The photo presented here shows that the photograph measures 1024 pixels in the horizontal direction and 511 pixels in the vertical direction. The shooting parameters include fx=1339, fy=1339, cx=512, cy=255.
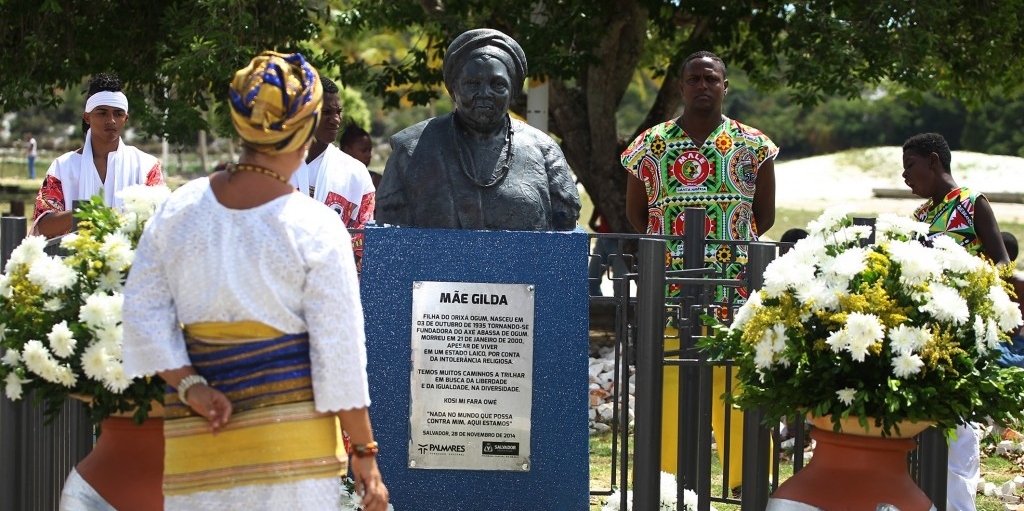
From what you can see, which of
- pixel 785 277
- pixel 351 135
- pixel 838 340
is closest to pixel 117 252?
pixel 785 277

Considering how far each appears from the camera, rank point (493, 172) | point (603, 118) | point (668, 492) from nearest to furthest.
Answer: point (493, 172) < point (668, 492) < point (603, 118)

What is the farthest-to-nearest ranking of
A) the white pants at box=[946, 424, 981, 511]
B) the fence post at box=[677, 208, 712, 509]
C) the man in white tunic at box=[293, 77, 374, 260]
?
the man in white tunic at box=[293, 77, 374, 260], the white pants at box=[946, 424, 981, 511], the fence post at box=[677, 208, 712, 509]

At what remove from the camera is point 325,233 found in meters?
3.43

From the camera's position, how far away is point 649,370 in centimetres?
512

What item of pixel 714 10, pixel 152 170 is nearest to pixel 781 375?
pixel 152 170

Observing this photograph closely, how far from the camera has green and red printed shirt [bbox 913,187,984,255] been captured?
629cm

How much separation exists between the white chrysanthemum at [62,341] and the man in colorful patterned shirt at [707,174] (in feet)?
10.2

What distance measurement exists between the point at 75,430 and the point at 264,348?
2.17 metres

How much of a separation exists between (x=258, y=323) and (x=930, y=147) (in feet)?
13.6

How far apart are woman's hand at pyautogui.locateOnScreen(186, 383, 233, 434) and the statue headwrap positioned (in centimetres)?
238

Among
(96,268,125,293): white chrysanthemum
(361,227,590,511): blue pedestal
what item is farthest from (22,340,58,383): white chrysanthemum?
(361,227,590,511): blue pedestal

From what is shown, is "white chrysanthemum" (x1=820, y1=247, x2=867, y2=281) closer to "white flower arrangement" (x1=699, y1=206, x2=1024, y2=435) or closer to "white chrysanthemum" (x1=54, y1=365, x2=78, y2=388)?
"white flower arrangement" (x1=699, y1=206, x2=1024, y2=435)

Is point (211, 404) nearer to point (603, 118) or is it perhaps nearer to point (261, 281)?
point (261, 281)

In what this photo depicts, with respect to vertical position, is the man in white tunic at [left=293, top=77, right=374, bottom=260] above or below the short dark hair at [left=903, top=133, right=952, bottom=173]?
below
